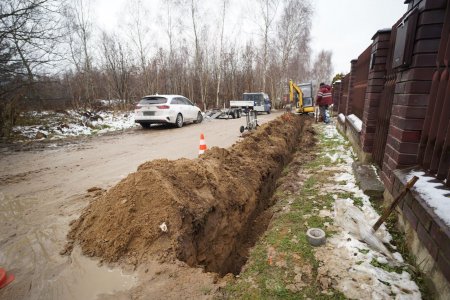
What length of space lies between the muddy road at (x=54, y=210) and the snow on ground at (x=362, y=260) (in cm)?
135

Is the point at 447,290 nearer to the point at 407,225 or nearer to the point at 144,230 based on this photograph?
the point at 407,225

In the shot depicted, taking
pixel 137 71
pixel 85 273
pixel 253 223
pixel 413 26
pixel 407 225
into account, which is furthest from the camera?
pixel 137 71

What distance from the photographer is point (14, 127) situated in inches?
373

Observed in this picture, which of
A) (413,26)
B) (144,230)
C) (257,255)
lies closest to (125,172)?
(144,230)

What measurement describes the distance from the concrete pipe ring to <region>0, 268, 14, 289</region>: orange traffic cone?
2902 millimetres

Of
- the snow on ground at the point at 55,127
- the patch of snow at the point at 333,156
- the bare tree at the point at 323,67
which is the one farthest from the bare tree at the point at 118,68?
the bare tree at the point at 323,67

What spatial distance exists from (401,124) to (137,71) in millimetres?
27169

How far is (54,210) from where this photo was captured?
11.2ft

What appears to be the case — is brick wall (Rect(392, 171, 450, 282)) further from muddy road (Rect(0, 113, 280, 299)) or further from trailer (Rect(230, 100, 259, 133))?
trailer (Rect(230, 100, 259, 133))

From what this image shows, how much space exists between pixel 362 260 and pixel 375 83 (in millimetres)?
3605

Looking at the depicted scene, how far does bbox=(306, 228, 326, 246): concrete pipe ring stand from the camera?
100 inches

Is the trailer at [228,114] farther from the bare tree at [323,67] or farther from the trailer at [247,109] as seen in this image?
the bare tree at [323,67]

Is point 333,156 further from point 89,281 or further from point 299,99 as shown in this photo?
point 299,99

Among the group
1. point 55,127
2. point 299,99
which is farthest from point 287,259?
point 299,99
